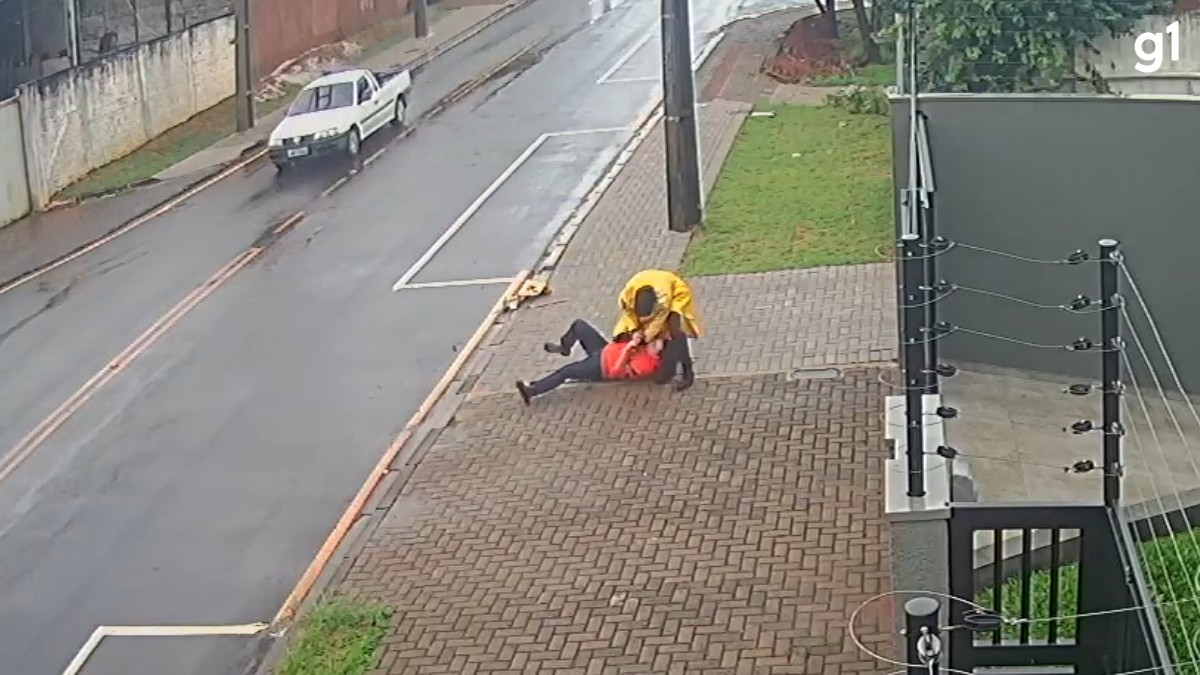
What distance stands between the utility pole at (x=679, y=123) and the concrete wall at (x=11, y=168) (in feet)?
41.2

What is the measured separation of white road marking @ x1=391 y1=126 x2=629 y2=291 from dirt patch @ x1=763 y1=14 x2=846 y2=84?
14.9 feet

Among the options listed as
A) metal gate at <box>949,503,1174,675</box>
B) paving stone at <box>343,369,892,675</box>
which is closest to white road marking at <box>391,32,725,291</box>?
→ paving stone at <box>343,369,892,675</box>

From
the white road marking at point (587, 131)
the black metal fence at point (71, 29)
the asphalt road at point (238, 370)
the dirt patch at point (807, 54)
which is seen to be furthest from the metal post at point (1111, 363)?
the black metal fence at point (71, 29)

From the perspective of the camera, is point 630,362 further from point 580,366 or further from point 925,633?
point 925,633

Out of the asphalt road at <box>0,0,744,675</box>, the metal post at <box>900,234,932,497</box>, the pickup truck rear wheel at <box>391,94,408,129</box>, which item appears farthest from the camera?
the pickup truck rear wheel at <box>391,94,408,129</box>

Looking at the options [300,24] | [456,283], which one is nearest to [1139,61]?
[456,283]

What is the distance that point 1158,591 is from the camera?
10.3 meters

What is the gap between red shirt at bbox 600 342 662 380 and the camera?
51.7 ft

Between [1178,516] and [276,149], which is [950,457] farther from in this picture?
[276,149]

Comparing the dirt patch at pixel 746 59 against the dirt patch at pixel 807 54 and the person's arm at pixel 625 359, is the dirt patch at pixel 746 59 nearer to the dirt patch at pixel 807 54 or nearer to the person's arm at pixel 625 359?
the dirt patch at pixel 807 54

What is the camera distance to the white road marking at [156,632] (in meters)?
12.0

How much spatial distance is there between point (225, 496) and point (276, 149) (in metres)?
15.5

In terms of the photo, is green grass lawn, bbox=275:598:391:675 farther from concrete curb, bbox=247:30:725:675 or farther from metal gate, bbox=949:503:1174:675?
metal gate, bbox=949:503:1174:675

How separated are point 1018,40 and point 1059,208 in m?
4.02
